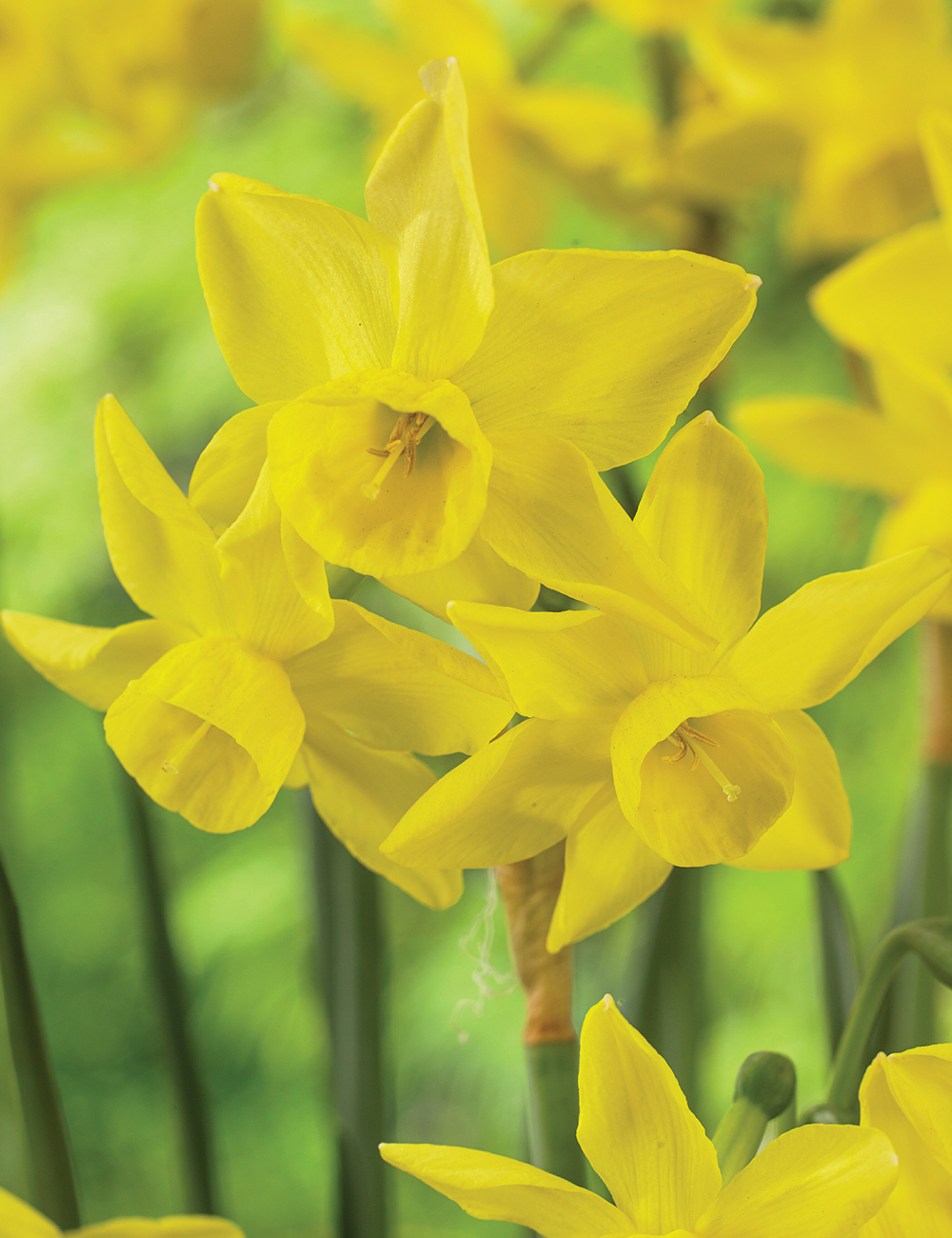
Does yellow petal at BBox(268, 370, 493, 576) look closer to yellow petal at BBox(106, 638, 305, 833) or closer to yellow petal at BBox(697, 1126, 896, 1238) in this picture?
yellow petal at BBox(106, 638, 305, 833)

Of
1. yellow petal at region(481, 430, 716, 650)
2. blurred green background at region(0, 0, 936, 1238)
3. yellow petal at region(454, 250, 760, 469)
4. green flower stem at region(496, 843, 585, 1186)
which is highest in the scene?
yellow petal at region(454, 250, 760, 469)

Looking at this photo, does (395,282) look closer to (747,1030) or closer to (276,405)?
(276,405)

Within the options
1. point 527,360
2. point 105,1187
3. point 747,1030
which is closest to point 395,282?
point 527,360

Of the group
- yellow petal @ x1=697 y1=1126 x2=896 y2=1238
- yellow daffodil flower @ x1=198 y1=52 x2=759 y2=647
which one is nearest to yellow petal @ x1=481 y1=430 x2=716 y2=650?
yellow daffodil flower @ x1=198 y1=52 x2=759 y2=647

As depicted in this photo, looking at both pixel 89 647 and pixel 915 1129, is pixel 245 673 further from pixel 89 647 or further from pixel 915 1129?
pixel 915 1129

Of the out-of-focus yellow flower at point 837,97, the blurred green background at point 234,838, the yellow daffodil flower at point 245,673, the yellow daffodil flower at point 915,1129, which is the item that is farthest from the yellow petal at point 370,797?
the blurred green background at point 234,838

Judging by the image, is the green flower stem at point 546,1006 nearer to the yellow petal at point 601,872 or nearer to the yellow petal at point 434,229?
the yellow petal at point 601,872

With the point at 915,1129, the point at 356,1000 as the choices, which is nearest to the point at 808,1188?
the point at 915,1129
